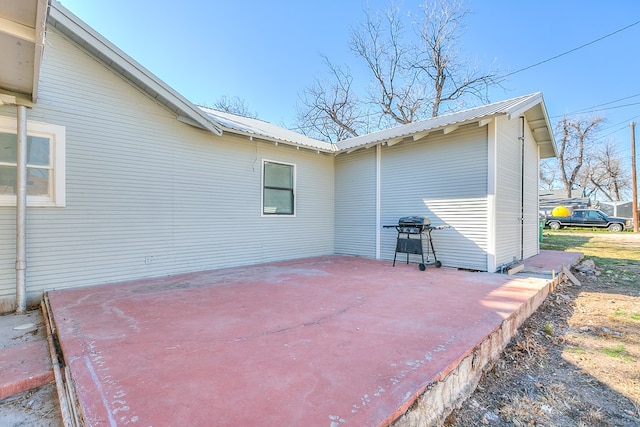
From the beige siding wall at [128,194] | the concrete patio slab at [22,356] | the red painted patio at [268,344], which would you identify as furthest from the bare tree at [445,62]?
the concrete patio slab at [22,356]

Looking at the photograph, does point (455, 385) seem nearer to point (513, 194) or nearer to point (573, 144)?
point (513, 194)

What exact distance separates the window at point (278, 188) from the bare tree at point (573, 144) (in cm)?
3142

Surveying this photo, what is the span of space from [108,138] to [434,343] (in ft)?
17.5

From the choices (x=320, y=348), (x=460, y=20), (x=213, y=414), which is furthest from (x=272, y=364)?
(x=460, y=20)

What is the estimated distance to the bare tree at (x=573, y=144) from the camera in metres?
27.8

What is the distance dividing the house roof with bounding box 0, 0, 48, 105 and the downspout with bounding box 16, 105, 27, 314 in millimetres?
242

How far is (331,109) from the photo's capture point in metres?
17.8

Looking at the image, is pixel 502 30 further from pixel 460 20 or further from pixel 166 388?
pixel 166 388

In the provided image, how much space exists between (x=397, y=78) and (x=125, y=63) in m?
15.5

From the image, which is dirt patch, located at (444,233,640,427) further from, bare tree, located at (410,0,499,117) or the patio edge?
bare tree, located at (410,0,499,117)

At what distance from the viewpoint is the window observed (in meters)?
6.80

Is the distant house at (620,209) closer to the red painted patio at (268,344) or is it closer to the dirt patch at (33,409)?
the red painted patio at (268,344)

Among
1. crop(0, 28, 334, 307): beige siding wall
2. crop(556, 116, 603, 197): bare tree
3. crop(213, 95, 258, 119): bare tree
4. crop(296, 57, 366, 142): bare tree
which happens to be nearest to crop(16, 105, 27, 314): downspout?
crop(0, 28, 334, 307): beige siding wall

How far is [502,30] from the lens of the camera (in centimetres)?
1176
